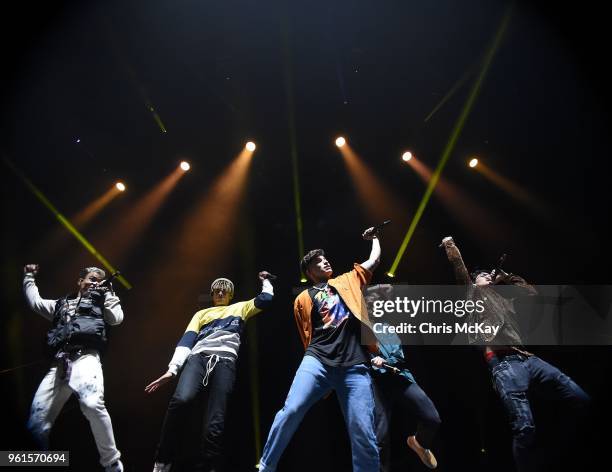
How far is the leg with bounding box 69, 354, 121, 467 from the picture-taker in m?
3.35

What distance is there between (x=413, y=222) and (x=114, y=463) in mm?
4100

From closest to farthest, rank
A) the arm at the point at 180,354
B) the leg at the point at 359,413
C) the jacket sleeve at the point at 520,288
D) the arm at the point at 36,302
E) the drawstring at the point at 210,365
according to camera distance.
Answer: the leg at the point at 359,413
the arm at the point at 180,354
the drawstring at the point at 210,365
the arm at the point at 36,302
the jacket sleeve at the point at 520,288

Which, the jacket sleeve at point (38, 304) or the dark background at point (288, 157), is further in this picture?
the dark background at point (288, 157)

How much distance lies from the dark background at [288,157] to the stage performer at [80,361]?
667 mm

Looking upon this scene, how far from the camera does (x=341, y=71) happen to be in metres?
4.71

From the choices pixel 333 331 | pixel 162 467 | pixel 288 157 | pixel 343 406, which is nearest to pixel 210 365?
pixel 162 467

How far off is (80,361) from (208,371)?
107 cm

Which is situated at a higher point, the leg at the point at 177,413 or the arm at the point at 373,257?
the arm at the point at 373,257

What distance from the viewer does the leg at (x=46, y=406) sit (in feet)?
11.2

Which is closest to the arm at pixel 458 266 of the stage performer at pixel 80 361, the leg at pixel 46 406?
the stage performer at pixel 80 361

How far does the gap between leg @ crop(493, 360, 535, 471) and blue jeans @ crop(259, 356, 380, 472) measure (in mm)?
1147

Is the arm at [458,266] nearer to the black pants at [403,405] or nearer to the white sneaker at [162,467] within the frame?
the black pants at [403,405]

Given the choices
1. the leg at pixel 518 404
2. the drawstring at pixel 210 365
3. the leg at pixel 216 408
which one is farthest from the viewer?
the drawstring at pixel 210 365

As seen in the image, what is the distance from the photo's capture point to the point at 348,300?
3.48 m
